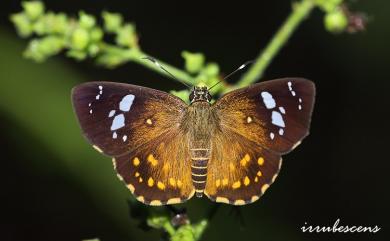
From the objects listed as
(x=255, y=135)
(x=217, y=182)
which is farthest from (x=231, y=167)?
(x=255, y=135)

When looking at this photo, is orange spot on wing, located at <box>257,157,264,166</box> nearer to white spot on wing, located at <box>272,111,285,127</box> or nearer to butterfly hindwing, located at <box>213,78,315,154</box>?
butterfly hindwing, located at <box>213,78,315,154</box>

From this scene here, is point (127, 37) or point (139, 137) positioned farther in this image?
point (127, 37)

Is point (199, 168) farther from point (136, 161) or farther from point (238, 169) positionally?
point (136, 161)

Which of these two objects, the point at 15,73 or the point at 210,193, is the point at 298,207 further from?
the point at 15,73

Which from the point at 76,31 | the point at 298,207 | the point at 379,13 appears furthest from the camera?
the point at 379,13

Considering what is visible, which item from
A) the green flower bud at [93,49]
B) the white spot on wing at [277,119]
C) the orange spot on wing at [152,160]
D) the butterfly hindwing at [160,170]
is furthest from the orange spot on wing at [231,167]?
the green flower bud at [93,49]

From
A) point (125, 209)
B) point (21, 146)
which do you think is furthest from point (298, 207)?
point (21, 146)
